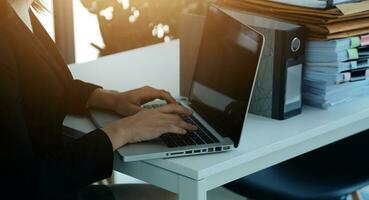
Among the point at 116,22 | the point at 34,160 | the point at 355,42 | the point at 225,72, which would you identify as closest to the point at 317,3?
the point at 355,42

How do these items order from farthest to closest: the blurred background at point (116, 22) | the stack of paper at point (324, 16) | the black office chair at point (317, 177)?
the blurred background at point (116, 22) < the black office chair at point (317, 177) < the stack of paper at point (324, 16)

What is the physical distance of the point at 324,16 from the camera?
6.65ft

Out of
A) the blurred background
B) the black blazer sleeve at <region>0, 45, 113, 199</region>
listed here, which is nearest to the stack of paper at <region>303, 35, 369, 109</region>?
the black blazer sleeve at <region>0, 45, 113, 199</region>

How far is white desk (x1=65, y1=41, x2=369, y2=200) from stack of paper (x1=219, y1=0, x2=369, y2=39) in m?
0.21

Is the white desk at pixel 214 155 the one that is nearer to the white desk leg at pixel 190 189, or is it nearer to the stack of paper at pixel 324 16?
the white desk leg at pixel 190 189

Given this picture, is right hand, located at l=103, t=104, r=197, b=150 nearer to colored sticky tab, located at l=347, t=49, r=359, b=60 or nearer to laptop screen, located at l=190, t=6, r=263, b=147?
laptop screen, located at l=190, t=6, r=263, b=147

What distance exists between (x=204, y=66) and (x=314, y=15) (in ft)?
1.07

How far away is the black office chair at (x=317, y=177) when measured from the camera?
2.28 meters

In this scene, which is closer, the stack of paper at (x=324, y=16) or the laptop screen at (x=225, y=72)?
the laptop screen at (x=225, y=72)

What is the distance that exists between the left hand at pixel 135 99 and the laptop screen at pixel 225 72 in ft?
0.30

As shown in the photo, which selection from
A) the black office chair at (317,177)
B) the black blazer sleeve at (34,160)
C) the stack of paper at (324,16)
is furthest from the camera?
the black office chair at (317,177)

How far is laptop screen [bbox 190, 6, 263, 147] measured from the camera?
177 centimetres

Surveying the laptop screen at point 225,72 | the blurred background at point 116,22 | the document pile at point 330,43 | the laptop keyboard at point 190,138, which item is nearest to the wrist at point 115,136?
the laptop keyboard at point 190,138

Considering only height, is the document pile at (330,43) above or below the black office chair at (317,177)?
above
